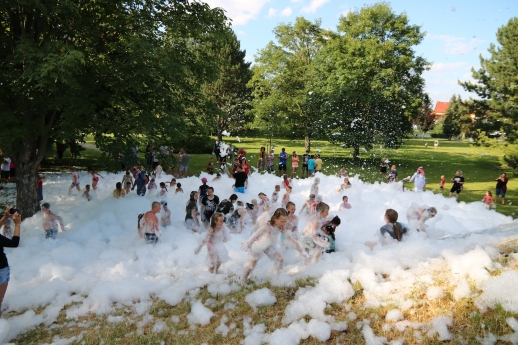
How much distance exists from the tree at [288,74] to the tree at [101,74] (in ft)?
69.3

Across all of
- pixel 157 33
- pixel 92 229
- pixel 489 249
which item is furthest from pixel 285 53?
pixel 489 249

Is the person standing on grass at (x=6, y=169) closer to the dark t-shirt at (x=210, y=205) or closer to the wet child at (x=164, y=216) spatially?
the wet child at (x=164, y=216)

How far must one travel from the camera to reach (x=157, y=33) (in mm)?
10992

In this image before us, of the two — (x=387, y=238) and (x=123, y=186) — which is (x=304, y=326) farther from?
(x=123, y=186)

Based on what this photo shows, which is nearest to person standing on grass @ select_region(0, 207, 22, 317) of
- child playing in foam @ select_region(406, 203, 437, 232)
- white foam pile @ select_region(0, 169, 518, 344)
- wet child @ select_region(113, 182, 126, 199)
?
white foam pile @ select_region(0, 169, 518, 344)

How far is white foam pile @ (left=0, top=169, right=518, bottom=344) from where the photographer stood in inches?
188

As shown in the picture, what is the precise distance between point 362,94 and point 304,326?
24673mm

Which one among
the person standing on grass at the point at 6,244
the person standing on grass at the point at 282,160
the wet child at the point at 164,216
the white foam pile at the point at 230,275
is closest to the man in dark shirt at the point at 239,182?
the white foam pile at the point at 230,275

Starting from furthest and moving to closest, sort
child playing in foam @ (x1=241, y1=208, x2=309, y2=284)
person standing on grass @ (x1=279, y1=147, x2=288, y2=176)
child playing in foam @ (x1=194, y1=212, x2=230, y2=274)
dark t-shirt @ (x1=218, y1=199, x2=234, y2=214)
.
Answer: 1. person standing on grass @ (x1=279, y1=147, x2=288, y2=176)
2. dark t-shirt @ (x1=218, y1=199, x2=234, y2=214)
3. child playing in foam @ (x1=194, y1=212, x2=230, y2=274)
4. child playing in foam @ (x1=241, y1=208, x2=309, y2=284)

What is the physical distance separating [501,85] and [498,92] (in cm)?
93

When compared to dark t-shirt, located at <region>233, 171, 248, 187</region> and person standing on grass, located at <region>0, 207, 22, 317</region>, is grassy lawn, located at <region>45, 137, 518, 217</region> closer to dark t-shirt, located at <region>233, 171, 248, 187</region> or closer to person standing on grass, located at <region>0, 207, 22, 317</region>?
dark t-shirt, located at <region>233, 171, 248, 187</region>

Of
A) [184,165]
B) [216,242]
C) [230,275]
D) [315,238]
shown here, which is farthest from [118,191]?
[315,238]

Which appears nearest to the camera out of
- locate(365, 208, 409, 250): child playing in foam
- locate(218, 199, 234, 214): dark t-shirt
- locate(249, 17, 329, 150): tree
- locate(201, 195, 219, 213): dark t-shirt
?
locate(365, 208, 409, 250): child playing in foam

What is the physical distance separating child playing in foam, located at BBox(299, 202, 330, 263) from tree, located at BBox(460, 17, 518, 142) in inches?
866
